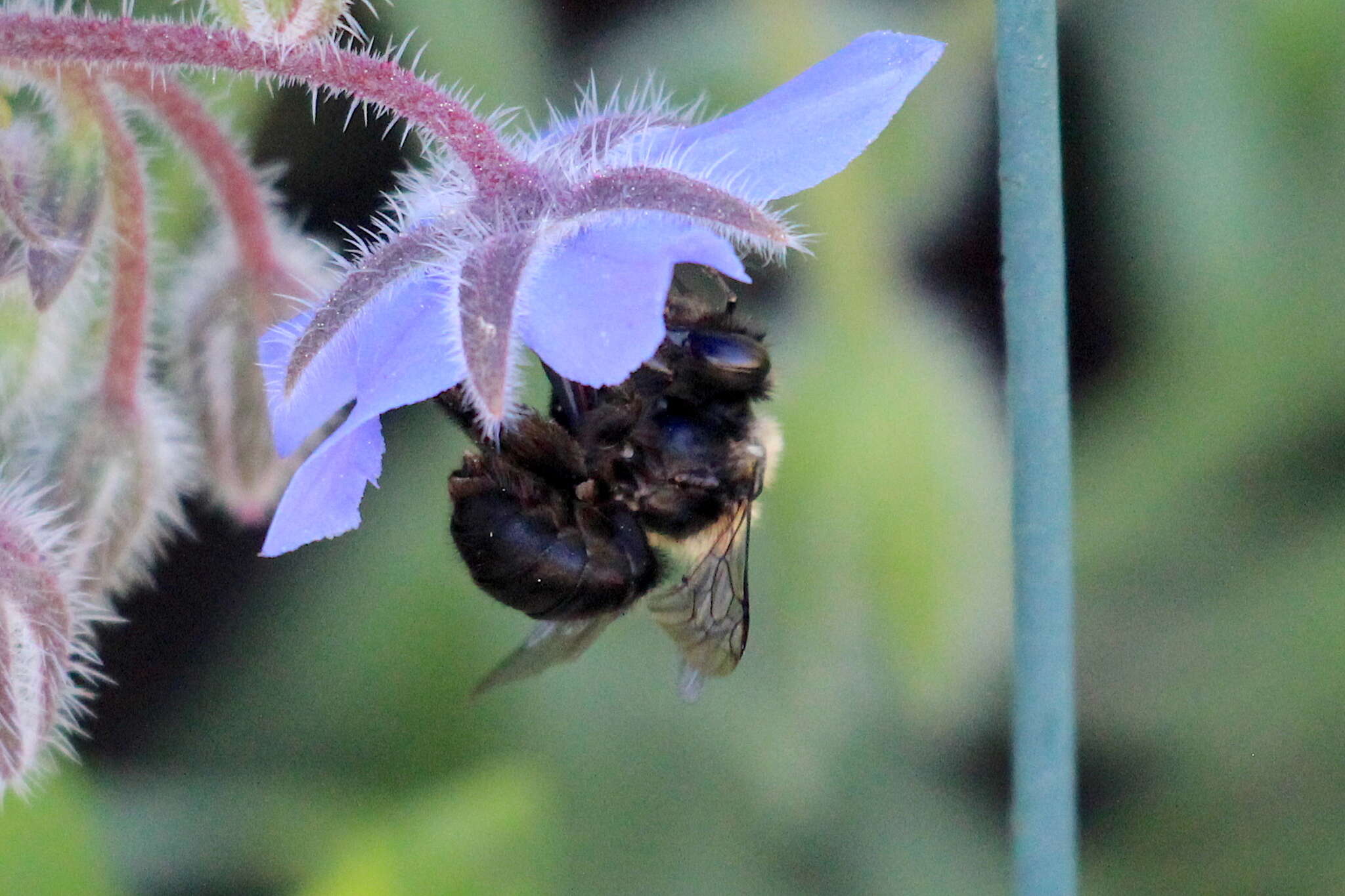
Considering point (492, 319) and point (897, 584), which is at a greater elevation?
point (897, 584)

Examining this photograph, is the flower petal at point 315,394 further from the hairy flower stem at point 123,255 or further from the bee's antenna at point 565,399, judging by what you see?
the hairy flower stem at point 123,255

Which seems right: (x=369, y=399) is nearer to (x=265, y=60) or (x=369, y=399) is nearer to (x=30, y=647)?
(x=265, y=60)

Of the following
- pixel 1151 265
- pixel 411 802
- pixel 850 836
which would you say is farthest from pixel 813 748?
pixel 1151 265

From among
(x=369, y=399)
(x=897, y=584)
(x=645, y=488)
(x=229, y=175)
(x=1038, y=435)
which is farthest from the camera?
(x=897, y=584)

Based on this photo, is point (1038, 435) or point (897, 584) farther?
point (897, 584)

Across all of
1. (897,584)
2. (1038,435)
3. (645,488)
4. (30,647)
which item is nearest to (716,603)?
(645,488)

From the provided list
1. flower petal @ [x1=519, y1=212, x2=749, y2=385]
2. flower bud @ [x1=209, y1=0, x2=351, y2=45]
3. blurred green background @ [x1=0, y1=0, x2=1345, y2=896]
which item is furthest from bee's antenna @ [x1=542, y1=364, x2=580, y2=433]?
blurred green background @ [x1=0, y1=0, x2=1345, y2=896]

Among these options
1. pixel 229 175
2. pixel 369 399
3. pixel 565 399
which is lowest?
pixel 369 399

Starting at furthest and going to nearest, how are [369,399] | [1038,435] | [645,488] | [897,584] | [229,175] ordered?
1. [897,584]
2. [229,175]
3. [645,488]
4. [1038,435]
5. [369,399]

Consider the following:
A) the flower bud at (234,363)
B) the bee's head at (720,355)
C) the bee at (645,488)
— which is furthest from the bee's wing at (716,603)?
the flower bud at (234,363)

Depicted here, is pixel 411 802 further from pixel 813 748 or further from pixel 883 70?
pixel 883 70
